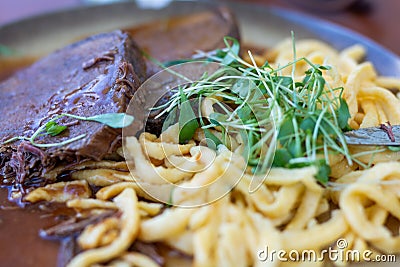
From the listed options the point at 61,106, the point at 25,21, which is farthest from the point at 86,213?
the point at 25,21

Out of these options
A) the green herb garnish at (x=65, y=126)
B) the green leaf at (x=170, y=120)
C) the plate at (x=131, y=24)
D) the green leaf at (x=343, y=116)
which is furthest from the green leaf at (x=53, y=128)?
the plate at (x=131, y=24)

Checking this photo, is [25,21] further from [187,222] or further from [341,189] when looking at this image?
[341,189]

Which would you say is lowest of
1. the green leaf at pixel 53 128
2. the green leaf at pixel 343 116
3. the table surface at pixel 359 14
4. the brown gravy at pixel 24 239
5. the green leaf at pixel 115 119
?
the brown gravy at pixel 24 239

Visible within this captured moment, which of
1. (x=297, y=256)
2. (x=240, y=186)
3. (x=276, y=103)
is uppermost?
(x=276, y=103)

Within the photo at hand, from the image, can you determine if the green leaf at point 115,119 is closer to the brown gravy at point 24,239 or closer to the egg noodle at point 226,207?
the egg noodle at point 226,207

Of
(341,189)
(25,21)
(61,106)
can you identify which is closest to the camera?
(341,189)

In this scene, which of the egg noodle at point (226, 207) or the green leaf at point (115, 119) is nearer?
the egg noodle at point (226, 207)
